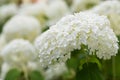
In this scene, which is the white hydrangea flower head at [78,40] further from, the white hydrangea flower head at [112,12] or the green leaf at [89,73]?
the white hydrangea flower head at [112,12]

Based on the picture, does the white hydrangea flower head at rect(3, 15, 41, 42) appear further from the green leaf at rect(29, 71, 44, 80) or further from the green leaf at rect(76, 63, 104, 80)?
the green leaf at rect(76, 63, 104, 80)

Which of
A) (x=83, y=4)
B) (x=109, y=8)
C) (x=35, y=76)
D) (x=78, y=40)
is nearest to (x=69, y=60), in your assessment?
(x=35, y=76)

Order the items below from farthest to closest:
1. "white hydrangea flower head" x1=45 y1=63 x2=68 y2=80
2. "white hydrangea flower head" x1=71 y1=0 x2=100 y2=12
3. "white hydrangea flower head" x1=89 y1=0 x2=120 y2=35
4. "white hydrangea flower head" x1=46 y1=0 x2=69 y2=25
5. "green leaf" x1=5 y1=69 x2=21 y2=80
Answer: "white hydrangea flower head" x1=46 y1=0 x2=69 y2=25
"white hydrangea flower head" x1=71 y1=0 x2=100 y2=12
"white hydrangea flower head" x1=45 y1=63 x2=68 y2=80
"green leaf" x1=5 y1=69 x2=21 y2=80
"white hydrangea flower head" x1=89 y1=0 x2=120 y2=35

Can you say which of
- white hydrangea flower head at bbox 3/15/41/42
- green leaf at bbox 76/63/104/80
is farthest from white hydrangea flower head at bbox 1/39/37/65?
green leaf at bbox 76/63/104/80

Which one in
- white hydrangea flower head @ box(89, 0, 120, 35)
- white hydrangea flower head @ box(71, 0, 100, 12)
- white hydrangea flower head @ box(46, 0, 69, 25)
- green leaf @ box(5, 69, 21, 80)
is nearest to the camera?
white hydrangea flower head @ box(89, 0, 120, 35)

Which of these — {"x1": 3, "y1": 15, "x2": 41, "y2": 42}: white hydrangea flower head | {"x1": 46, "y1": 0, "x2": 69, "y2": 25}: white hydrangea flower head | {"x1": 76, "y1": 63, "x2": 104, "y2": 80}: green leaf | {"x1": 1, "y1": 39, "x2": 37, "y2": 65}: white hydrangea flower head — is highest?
{"x1": 46, "y1": 0, "x2": 69, "y2": 25}: white hydrangea flower head

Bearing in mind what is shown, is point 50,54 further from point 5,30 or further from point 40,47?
point 5,30

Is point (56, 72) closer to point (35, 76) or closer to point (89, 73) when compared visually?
point (35, 76)
